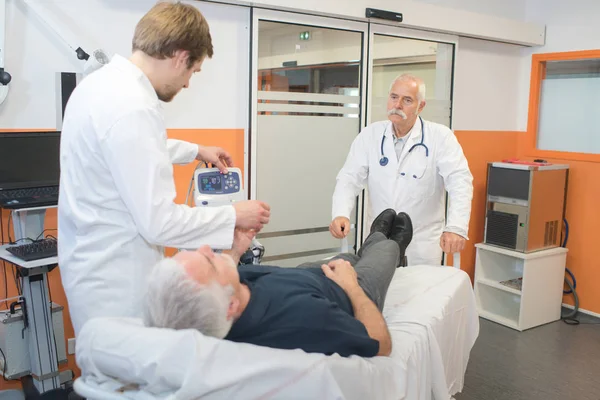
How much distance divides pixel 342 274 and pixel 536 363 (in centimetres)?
209

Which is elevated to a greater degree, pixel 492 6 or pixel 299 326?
pixel 492 6

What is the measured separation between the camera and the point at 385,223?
2410 mm

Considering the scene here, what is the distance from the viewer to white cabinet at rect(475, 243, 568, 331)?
12.5ft

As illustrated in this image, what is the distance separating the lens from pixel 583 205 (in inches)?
160

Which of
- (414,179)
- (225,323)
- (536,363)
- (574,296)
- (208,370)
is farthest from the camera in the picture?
(574,296)

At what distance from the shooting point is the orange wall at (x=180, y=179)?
101 inches

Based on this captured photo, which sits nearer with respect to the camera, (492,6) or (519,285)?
(519,285)

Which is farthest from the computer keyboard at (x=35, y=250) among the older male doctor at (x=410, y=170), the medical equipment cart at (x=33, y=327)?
the older male doctor at (x=410, y=170)

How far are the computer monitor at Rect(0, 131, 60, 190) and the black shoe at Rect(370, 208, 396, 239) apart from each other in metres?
1.44

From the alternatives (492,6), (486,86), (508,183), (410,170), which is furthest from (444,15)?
(410,170)

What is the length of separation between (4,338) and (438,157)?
217 centimetres

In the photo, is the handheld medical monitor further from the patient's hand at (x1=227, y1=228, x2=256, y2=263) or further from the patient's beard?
the patient's beard

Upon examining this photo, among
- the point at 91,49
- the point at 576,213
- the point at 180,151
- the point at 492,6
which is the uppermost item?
the point at 492,6

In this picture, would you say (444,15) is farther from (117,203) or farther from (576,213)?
(117,203)
